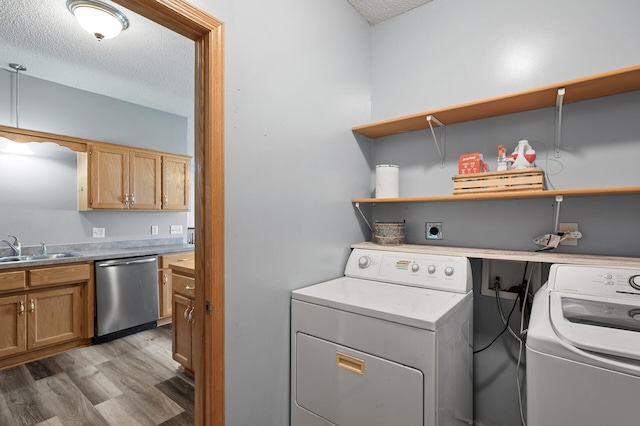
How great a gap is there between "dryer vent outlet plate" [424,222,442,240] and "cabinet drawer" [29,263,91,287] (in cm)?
301

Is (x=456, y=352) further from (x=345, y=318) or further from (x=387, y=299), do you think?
(x=345, y=318)

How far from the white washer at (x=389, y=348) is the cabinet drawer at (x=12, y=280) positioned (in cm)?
252

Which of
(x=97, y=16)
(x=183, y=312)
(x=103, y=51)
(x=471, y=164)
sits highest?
(x=103, y=51)

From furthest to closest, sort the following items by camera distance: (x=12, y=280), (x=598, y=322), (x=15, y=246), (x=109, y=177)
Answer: (x=109, y=177), (x=15, y=246), (x=12, y=280), (x=598, y=322)

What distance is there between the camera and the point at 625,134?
1.36 metres

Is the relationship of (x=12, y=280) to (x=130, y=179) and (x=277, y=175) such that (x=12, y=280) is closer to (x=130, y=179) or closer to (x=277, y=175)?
(x=130, y=179)

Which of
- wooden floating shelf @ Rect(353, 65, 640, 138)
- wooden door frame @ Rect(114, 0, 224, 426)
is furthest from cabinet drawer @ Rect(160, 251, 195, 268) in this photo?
wooden floating shelf @ Rect(353, 65, 640, 138)

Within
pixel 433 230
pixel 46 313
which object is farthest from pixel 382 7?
pixel 46 313

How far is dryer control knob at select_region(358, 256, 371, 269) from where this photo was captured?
1.76 m

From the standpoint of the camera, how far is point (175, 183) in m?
3.81

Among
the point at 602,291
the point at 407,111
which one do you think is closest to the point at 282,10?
the point at 407,111

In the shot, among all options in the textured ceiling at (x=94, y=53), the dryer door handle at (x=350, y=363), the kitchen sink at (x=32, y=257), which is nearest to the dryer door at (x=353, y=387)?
the dryer door handle at (x=350, y=363)

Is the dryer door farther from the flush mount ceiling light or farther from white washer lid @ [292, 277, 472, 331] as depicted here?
the flush mount ceiling light

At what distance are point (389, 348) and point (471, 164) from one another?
1.05m
